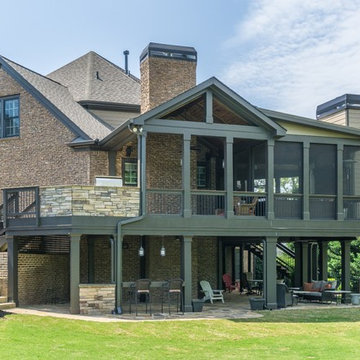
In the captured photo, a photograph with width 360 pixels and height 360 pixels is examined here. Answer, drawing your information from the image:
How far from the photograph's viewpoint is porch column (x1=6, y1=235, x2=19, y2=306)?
17.9 meters

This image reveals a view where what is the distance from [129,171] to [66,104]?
3294 mm

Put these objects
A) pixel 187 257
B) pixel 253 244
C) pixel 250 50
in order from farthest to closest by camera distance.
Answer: pixel 250 50 → pixel 253 244 → pixel 187 257

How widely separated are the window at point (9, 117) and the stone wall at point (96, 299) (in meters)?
7.13

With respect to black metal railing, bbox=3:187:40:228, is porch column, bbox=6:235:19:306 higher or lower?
lower

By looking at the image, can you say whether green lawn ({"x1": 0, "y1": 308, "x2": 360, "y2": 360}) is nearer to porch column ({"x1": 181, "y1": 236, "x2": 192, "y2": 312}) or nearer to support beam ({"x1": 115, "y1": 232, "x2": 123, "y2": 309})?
support beam ({"x1": 115, "y1": 232, "x2": 123, "y2": 309})

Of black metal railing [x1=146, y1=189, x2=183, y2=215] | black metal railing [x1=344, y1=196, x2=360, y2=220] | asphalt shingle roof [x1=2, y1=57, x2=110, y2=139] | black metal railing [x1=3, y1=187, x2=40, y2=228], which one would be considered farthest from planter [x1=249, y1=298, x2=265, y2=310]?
asphalt shingle roof [x1=2, y1=57, x2=110, y2=139]

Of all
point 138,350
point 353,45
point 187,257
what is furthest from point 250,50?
point 138,350

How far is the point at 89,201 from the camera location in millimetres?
17156

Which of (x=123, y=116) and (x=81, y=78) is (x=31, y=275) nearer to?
(x=123, y=116)

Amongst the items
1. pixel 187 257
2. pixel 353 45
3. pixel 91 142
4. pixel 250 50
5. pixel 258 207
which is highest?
pixel 250 50

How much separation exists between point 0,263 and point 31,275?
1658 millimetres

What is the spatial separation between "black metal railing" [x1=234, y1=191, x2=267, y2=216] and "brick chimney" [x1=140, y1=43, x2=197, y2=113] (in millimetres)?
4032

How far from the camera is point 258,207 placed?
20.4m

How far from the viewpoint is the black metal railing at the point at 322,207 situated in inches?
789
